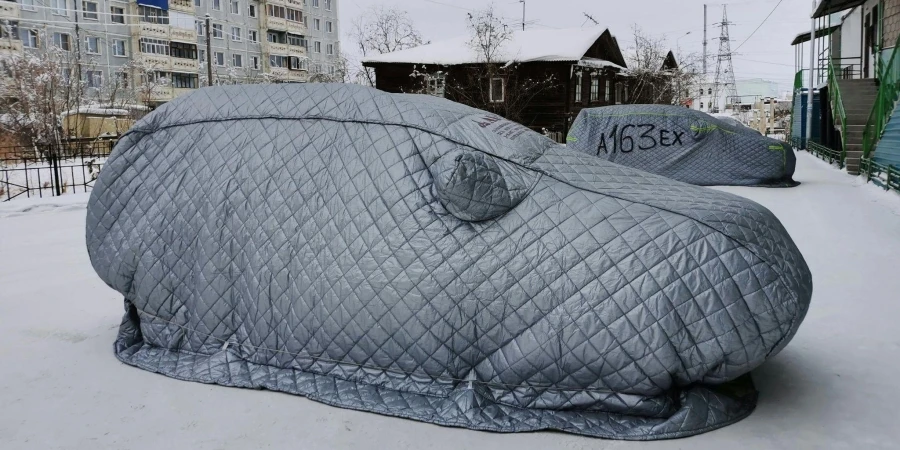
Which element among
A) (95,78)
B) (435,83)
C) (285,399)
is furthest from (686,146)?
(95,78)

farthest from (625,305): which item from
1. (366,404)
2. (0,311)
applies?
(0,311)

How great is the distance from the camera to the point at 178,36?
1551 inches

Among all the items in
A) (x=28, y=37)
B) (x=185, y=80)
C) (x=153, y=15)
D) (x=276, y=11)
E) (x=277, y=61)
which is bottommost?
(x=185, y=80)

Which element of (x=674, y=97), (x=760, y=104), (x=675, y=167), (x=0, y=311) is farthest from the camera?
(x=760, y=104)

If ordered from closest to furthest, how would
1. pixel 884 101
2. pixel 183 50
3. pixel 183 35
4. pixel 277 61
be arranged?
pixel 884 101 → pixel 183 35 → pixel 183 50 → pixel 277 61

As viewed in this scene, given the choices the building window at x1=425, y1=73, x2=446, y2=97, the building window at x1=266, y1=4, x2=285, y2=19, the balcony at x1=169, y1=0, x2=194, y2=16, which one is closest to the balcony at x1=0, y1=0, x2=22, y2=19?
the balcony at x1=169, y1=0, x2=194, y2=16

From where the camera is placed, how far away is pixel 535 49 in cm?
2741

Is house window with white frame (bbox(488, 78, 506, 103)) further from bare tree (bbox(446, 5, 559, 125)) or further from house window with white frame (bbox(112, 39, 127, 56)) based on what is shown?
house window with white frame (bbox(112, 39, 127, 56))

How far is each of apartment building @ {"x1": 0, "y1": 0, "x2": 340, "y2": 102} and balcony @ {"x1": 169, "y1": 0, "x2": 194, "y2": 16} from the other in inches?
2.2

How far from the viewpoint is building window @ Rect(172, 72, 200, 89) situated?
40.1 metres

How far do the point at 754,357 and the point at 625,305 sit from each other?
582mm

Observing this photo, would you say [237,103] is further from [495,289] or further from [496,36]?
[496,36]

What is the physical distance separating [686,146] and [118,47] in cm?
3438

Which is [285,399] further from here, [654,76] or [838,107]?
[654,76]
